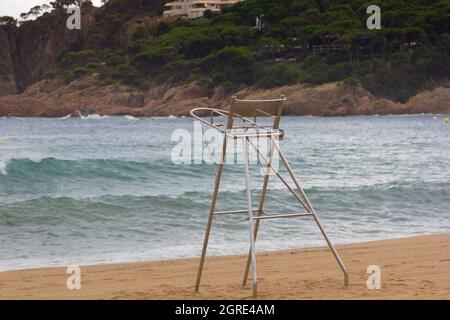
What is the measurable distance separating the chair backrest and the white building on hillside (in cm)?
12450

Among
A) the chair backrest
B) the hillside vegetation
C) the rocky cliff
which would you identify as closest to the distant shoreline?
the hillside vegetation

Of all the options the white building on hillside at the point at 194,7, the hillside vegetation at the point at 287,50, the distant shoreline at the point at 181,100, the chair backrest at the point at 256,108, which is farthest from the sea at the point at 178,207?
the white building on hillside at the point at 194,7

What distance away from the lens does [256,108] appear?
243 inches

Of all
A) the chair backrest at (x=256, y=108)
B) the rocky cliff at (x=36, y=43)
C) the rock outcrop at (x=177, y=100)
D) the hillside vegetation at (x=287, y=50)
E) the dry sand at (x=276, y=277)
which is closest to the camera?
the chair backrest at (x=256, y=108)

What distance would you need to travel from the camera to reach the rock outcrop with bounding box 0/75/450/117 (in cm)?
8544

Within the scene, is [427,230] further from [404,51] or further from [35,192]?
[404,51]

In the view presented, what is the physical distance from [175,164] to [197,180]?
4.06m

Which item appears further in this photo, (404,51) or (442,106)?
(404,51)

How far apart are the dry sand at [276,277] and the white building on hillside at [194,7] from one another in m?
122

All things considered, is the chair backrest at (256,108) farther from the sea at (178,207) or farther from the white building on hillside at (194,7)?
the white building on hillside at (194,7)

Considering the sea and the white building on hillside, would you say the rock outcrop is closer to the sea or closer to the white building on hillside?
the white building on hillside

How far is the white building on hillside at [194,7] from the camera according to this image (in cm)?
13025

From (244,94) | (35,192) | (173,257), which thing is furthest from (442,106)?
(173,257)
